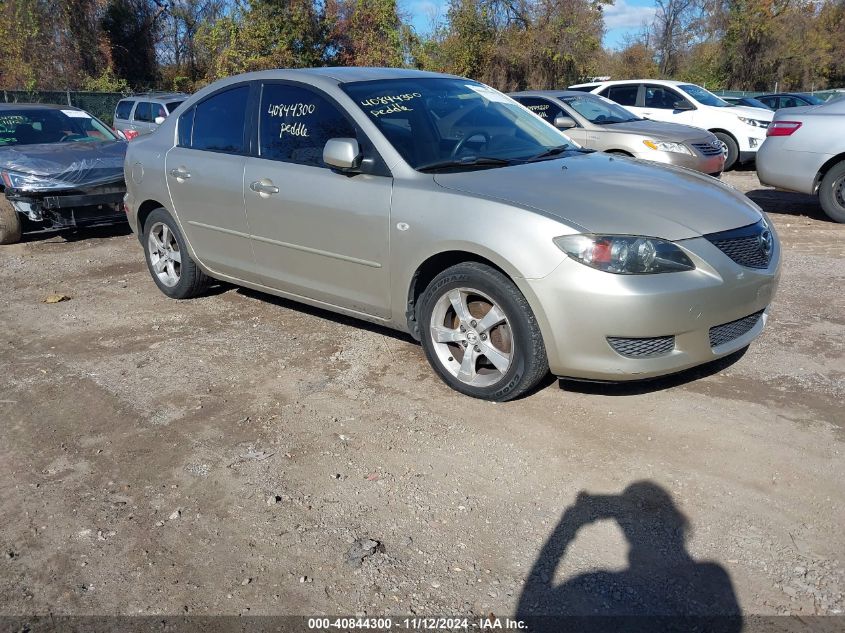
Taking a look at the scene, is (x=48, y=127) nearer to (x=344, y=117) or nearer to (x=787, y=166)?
(x=344, y=117)

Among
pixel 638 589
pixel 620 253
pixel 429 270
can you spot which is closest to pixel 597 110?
pixel 429 270

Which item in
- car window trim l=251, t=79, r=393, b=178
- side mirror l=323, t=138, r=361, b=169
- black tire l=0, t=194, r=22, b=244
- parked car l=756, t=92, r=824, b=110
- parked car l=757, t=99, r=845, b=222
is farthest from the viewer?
parked car l=756, t=92, r=824, b=110

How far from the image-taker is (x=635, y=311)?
3596 mm

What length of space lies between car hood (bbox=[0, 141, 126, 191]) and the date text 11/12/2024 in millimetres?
7404

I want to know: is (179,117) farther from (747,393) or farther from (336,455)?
(747,393)

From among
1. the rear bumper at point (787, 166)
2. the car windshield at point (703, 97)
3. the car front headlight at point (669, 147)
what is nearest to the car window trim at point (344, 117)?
the car front headlight at point (669, 147)

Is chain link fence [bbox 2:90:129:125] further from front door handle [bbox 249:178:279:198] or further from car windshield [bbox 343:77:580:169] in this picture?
car windshield [bbox 343:77:580:169]

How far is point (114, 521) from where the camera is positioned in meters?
3.22

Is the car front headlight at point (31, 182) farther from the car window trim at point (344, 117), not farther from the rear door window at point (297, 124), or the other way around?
the rear door window at point (297, 124)

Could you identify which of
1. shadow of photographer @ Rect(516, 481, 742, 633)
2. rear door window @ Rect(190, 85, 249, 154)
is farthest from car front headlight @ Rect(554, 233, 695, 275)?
rear door window @ Rect(190, 85, 249, 154)

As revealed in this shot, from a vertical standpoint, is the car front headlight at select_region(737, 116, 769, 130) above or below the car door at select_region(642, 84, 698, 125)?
below

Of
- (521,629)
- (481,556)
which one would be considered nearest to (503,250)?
(481,556)

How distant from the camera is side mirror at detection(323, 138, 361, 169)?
4.30 metres

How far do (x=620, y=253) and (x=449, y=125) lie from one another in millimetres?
1610
